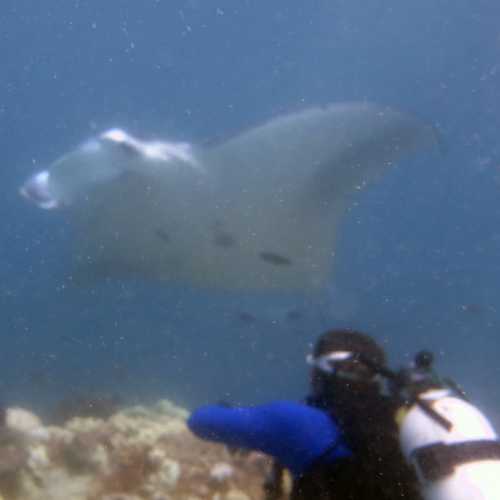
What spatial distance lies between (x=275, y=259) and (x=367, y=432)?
6922mm

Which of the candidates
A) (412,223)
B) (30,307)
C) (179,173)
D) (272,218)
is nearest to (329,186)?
(272,218)

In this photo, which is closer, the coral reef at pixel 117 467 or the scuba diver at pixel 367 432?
the scuba diver at pixel 367 432

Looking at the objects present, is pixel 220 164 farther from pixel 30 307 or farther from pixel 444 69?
pixel 30 307

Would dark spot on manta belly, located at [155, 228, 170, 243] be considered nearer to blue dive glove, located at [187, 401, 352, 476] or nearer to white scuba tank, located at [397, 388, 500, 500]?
blue dive glove, located at [187, 401, 352, 476]

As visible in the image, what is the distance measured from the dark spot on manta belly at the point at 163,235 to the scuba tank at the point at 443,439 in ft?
22.5

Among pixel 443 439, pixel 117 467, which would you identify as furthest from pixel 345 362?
pixel 117 467

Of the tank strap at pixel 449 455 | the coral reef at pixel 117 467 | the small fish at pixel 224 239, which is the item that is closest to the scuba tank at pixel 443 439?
the tank strap at pixel 449 455

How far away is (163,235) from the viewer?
343 inches

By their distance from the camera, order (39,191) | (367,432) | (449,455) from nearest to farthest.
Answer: (449,455) < (367,432) < (39,191)

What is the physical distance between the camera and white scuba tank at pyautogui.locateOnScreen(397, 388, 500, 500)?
1705 mm

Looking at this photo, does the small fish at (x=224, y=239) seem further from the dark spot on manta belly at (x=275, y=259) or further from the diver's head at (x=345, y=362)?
the diver's head at (x=345, y=362)

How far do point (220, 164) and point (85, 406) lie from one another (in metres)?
4.75

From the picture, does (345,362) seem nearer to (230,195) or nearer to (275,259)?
Result: (230,195)

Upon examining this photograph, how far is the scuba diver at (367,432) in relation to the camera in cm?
179
